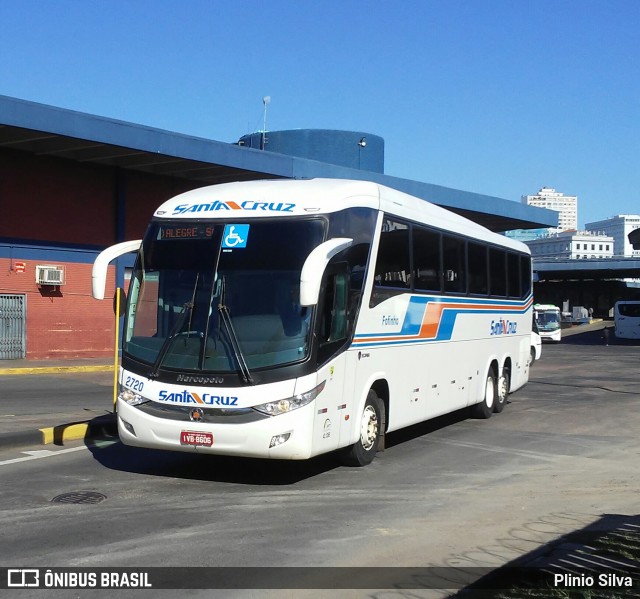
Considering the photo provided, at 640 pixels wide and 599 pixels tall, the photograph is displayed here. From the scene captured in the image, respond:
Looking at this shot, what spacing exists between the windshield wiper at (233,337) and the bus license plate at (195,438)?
2.36 feet

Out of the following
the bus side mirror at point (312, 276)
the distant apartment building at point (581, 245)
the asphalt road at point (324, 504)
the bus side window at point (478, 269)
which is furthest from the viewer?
the distant apartment building at point (581, 245)

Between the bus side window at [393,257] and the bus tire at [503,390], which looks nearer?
the bus side window at [393,257]

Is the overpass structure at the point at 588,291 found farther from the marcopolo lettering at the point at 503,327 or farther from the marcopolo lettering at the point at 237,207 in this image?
the marcopolo lettering at the point at 237,207

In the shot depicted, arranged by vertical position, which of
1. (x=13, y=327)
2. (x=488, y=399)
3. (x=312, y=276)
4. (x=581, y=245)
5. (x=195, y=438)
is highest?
(x=581, y=245)

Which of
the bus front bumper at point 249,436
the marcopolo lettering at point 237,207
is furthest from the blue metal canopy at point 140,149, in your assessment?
the bus front bumper at point 249,436

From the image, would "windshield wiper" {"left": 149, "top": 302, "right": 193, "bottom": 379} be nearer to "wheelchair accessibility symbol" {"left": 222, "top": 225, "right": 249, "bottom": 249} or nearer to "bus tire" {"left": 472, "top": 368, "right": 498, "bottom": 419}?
"wheelchair accessibility symbol" {"left": 222, "top": 225, "right": 249, "bottom": 249}

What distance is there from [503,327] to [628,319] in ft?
146

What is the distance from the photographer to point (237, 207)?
31.8 feet

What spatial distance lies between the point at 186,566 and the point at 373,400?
4.61 metres

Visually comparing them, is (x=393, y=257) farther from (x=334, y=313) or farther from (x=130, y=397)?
(x=130, y=397)

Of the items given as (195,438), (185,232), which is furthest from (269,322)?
(185,232)

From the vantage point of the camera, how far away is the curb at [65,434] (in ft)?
37.8

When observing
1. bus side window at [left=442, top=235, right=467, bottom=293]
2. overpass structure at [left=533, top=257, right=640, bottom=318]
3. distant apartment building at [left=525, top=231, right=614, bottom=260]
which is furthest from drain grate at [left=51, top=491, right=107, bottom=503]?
distant apartment building at [left=525, top=231, right=614, bottom=260]

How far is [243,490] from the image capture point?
359 inches
